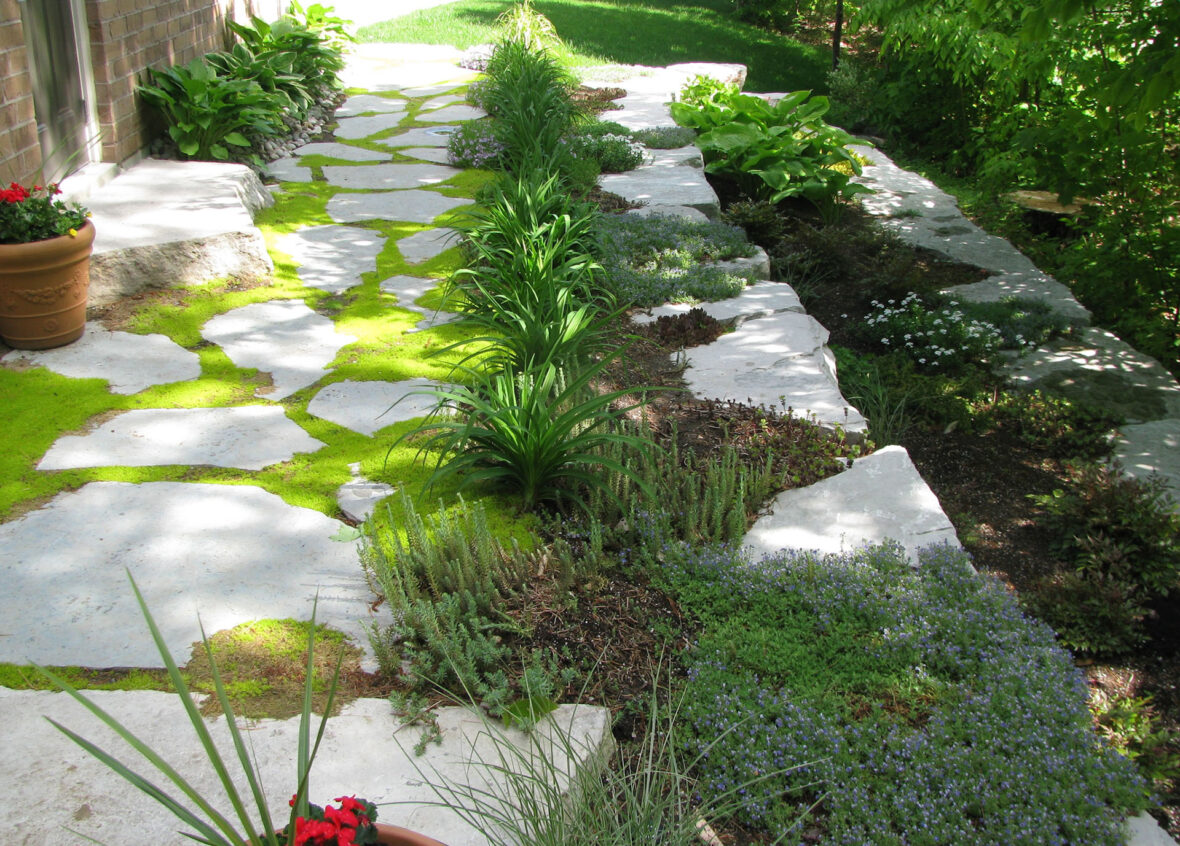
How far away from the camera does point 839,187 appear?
6.44 meters

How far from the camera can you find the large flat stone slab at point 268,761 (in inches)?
72.2

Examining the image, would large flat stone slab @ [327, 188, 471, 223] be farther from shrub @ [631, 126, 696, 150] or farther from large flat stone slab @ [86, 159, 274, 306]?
shrub @ [631, 126, 696, 150]

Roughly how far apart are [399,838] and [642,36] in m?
13.6

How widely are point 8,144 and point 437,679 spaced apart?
3843mm

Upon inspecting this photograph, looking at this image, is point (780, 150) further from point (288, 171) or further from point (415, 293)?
point (288, 171)

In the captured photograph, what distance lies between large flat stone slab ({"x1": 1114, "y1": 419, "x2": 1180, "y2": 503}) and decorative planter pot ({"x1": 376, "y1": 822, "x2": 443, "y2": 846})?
338 cm

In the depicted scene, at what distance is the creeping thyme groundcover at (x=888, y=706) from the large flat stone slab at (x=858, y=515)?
0.45ft

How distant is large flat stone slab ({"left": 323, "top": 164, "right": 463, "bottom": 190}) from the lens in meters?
6.56

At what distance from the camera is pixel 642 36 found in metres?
13.6

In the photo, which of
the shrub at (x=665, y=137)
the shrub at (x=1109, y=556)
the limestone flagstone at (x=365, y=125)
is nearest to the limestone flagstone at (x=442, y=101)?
the limestone flagstone at (x=365, y=125)

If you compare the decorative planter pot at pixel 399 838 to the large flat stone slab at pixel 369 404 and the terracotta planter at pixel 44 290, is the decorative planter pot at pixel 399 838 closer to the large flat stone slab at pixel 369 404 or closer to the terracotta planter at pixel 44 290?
the large flat stone slab at pixel 369 404

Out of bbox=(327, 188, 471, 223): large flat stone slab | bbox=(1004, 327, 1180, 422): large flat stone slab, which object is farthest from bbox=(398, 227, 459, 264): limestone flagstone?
bbox=(1004, 327, 1180, 422): large flat stone slab

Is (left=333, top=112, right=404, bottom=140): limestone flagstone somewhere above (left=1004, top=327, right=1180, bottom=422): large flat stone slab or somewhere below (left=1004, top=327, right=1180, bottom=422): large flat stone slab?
above

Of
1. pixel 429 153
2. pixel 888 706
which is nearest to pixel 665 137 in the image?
pixel 429 153
